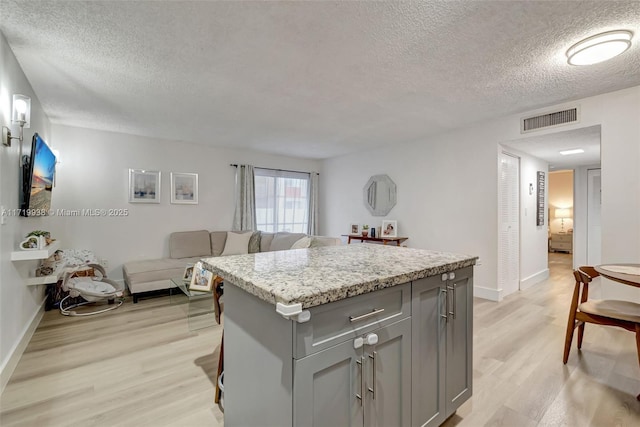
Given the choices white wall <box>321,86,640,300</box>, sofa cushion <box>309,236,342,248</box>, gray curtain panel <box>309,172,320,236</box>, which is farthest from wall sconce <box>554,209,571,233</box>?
sofa cushion <box>309,236,342,248</box>

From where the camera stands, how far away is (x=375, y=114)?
3605 millimetres

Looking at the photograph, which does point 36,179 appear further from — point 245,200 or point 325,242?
point 245,200

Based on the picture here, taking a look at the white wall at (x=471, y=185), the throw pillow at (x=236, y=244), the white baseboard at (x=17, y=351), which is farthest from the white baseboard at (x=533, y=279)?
the white baseboard at (x=17, y=351)

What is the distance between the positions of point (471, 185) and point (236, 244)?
150 inches

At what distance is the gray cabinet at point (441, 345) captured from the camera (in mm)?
1417

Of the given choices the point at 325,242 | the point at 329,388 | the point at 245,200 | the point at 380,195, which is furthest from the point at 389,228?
the point at 329,388

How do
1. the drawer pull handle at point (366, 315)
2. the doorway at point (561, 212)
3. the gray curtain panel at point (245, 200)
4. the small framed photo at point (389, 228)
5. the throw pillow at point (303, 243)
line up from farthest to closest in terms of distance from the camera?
the doorway at point (561, 212)
the gray curtain panel at point (245, 200)
the small framed photo at point (389, 228)
the throw pillow at point (303, 243)
the drawer pull handle at point (366, 315)

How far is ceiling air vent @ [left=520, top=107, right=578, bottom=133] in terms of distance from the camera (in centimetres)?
320

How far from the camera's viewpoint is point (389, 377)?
128 cm

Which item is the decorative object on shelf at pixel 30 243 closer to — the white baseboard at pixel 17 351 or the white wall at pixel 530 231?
the white baseboard at pixel 17 351

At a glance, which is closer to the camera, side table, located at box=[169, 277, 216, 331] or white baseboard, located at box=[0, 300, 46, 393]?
white baseboard, located at box=[0, 300, 46, 393]

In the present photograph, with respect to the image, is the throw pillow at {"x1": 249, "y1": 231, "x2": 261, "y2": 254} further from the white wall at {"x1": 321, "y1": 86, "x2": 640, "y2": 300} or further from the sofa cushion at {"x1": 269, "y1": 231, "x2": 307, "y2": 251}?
the white wall at {"x1": 321, "y1": 86, "x2": 640, "y2": 300}

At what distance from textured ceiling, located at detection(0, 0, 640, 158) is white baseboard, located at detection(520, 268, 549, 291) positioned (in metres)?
2.60

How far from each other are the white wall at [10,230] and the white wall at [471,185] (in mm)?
4692
